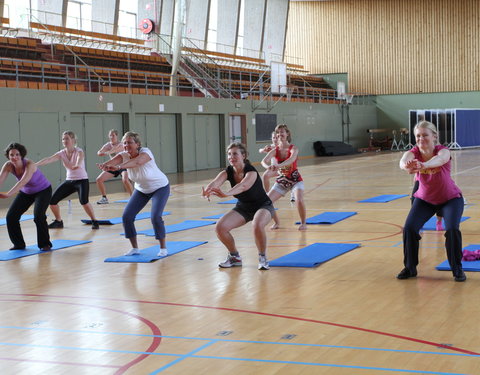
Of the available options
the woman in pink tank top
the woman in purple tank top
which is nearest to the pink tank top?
the woman in pink tank top

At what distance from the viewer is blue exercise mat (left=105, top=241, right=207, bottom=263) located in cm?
796

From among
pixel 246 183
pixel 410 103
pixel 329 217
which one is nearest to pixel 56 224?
pixel 329 217

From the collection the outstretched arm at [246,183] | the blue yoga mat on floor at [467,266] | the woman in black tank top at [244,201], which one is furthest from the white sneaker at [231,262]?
the blue yoga mat on floor at [467,266]

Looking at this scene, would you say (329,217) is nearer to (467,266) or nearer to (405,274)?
(467,266)

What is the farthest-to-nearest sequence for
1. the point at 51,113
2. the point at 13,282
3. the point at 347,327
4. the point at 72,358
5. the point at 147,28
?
the point at 147,28 → the point at 51,113 → the point at 13,282 → the point at 347,327 → the point at 72,358

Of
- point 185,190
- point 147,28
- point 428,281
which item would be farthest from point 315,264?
point 147,28

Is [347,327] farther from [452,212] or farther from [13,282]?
[13,282]

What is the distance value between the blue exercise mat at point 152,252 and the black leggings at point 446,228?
9.56 ft

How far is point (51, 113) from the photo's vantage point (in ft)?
61.5

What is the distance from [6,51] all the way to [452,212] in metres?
16.4

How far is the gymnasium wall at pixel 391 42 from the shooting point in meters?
35.1

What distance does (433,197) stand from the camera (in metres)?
6.40

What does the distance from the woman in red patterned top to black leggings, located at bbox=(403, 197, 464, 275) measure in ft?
11.2

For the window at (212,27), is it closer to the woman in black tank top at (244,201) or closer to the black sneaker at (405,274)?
the woman in black tank top at (244,201)
